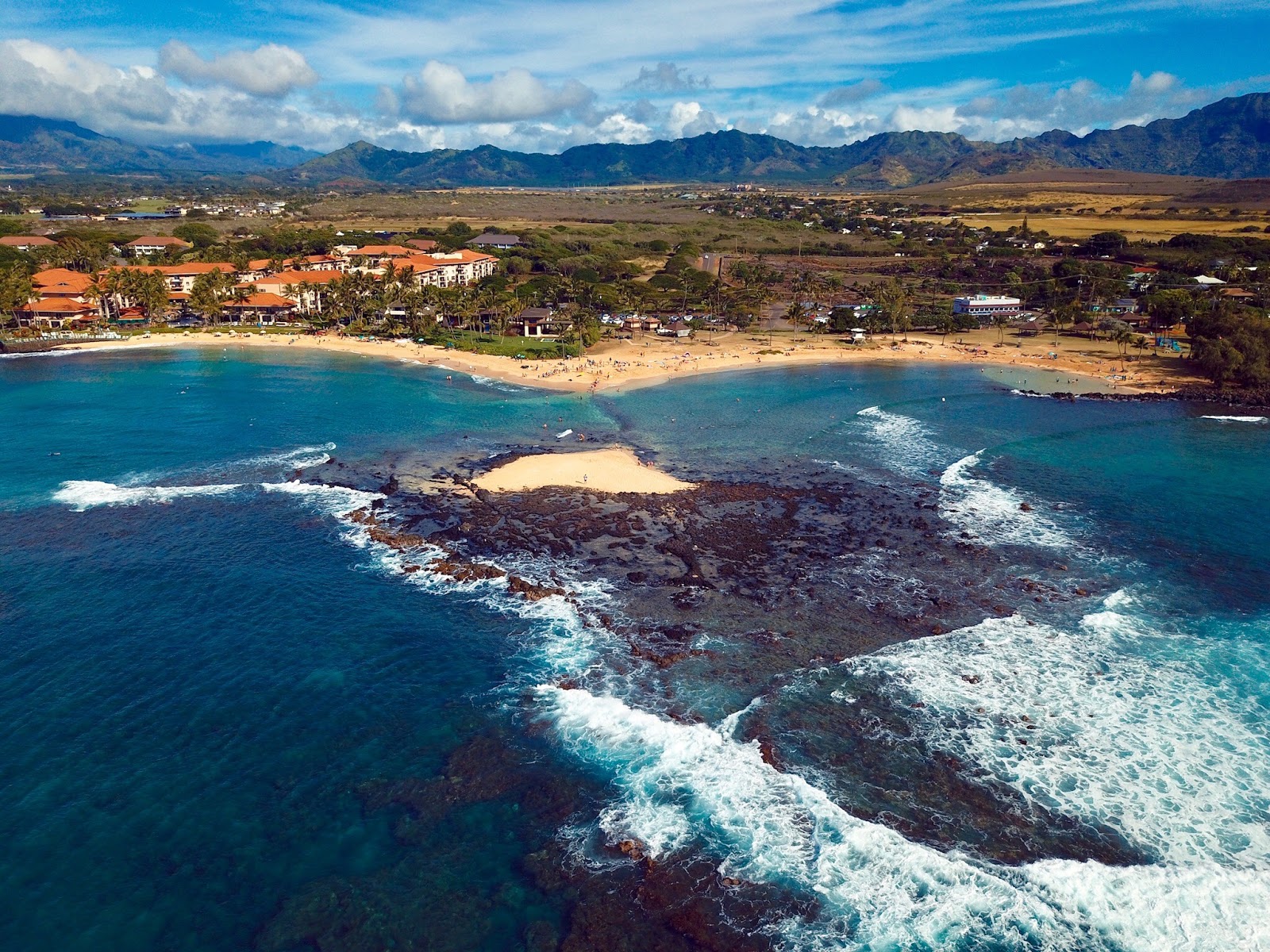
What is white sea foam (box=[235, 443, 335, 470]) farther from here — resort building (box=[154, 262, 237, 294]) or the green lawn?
resort building (box=[154, 262, 237, 294])

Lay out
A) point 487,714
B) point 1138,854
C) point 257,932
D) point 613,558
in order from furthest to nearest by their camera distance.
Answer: point 613,558
point 487,714
point 1138,854
point 257,932

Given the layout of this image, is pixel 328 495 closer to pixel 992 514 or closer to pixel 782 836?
pixel 782 836

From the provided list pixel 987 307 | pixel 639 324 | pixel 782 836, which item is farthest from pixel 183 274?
pixel 782 836

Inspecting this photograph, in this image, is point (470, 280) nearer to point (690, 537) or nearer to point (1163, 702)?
point (690, 537)

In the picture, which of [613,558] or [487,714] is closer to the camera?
[487,714]

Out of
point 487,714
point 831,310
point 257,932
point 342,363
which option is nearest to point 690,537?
point 487,714

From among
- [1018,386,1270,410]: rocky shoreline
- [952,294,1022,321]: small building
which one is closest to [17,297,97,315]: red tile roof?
[1018,386,1270,410]: rocky shoreline

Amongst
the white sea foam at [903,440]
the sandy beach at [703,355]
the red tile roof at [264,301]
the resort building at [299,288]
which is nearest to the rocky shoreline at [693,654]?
the white sea foam at [903,440]
